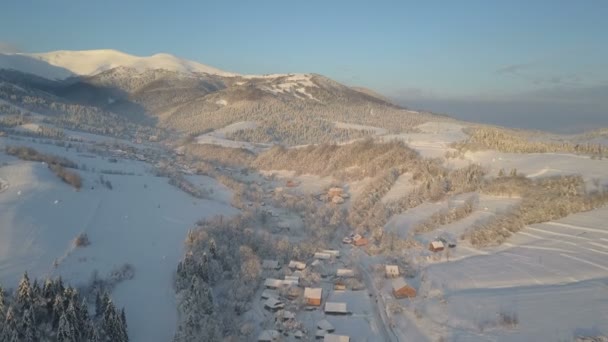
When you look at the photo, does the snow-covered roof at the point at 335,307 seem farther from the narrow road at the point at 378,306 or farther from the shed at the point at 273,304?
the shed at the point at 273,304

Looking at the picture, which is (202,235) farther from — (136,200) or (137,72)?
(137,72)

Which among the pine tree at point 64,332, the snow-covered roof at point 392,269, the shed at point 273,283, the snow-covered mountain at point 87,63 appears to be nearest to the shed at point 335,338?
the shed at point 273,283

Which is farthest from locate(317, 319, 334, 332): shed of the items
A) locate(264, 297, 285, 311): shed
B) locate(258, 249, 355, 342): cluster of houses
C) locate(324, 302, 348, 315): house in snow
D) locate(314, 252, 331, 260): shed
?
locate(314, 252, 331, 260): shed

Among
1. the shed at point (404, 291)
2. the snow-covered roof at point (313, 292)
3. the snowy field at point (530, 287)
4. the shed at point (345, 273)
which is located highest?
the snowy field at point (530, 287)

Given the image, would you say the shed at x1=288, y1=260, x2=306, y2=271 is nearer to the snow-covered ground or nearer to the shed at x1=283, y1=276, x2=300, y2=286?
the shed at x1=283, y1=276, x2=300, y2=286

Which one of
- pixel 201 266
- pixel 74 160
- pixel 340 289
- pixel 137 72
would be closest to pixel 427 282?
pixel 340 289

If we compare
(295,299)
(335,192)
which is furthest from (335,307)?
(335,192)
